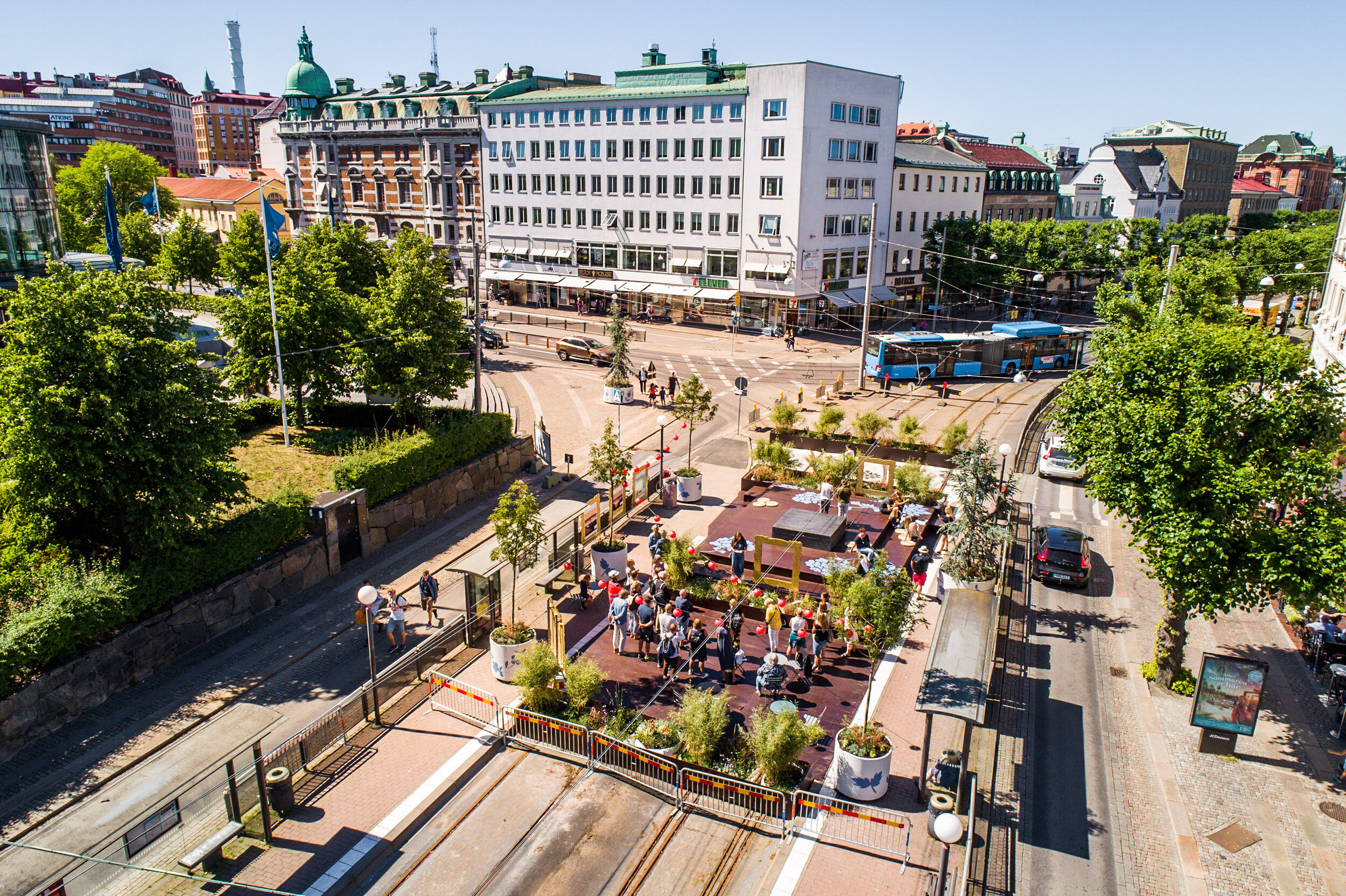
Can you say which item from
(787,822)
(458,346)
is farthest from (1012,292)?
(787,822)

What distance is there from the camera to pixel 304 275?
33125 mm

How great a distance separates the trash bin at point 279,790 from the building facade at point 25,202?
29109 millimetres

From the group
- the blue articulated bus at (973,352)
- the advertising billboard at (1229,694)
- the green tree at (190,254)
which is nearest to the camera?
the advertising billboard at (1229,694)

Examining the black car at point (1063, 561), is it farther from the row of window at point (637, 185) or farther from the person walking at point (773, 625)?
the row of window at point (637, 185)

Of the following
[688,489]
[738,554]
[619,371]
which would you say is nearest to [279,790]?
[738,554]

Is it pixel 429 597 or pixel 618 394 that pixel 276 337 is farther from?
pixel 618 394

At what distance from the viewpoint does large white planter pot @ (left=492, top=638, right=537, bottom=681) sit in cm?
1925

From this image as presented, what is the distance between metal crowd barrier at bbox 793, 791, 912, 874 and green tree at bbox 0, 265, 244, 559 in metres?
15.5

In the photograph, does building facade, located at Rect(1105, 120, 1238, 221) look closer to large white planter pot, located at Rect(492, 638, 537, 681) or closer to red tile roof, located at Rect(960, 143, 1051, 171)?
red tile roof, located at Rect(960, 143, 1051, 171)

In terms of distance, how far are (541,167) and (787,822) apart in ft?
223

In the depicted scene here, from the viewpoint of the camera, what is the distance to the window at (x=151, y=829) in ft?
40.5

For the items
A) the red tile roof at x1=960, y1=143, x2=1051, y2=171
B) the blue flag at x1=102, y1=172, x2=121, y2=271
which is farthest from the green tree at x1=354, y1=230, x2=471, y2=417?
the red tile roof at x1=960, y1=143, x2=1051, y2=171

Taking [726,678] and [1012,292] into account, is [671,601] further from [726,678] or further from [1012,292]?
[1012,292]

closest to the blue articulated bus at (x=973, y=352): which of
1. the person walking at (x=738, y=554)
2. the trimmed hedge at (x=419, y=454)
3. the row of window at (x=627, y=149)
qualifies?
the row of window at (x=627, y=149)
